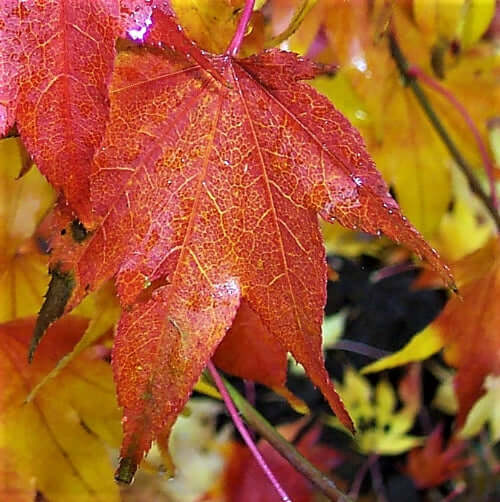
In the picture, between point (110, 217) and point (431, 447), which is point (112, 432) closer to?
point (110, 217)

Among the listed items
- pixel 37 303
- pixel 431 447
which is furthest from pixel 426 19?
pixel 431 447

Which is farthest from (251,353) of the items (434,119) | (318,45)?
(318,45)

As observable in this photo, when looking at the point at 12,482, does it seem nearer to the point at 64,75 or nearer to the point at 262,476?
the point at 64,75

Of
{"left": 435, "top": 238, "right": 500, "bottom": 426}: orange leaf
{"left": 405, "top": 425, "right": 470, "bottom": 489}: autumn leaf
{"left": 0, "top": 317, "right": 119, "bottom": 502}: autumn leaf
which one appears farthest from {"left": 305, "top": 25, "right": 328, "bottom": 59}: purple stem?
{"left": 405, "top": 425, "right": 470, "bottom": 489}: autumn leaf

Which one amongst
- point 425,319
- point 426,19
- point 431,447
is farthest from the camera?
point 431,447

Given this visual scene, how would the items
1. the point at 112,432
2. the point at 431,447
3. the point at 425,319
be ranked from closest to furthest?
the point at 112,432, the point at 425,319, the point at 431,447

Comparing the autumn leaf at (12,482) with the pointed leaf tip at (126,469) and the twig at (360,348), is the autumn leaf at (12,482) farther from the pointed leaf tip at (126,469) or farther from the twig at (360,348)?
the twig at (360,348)
